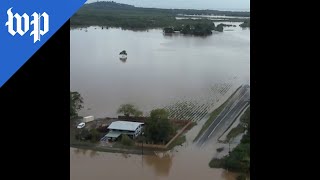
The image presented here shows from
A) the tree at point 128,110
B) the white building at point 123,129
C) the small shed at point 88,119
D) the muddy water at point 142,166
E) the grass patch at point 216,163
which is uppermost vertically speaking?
the tree at point 128,110

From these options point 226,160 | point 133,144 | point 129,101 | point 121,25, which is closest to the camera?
point 226,160

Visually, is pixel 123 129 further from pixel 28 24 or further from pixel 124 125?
pixel 28 24

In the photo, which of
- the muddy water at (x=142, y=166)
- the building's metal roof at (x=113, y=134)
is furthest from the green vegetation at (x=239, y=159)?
the building's metal roof at (x=113, y=134)

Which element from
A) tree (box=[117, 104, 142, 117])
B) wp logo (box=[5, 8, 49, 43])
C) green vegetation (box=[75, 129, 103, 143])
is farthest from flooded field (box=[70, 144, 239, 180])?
wp logo (box=[5, 8, 49, 43])

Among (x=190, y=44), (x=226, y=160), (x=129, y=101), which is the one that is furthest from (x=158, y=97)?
(x=226, y=160)

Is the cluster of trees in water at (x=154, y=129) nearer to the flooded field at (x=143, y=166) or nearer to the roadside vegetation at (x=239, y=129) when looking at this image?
the flooded field at (x=143, y=166)
